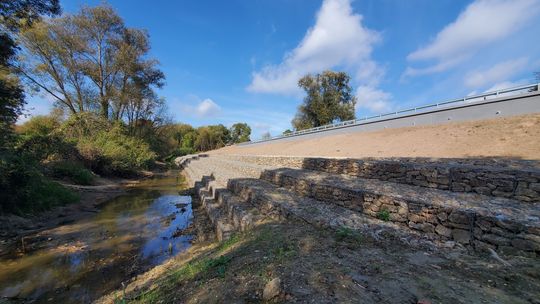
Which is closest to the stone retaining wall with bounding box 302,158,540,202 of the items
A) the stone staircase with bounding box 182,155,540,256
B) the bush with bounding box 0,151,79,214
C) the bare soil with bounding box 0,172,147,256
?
the stone staircase with bounding box 182,155,540,256

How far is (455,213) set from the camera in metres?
3.49

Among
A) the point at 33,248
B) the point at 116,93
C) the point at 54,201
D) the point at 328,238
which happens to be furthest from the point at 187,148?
the point at 328,238

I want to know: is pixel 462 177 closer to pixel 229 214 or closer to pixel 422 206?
pixel 422 206

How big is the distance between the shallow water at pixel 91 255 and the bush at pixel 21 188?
1.65 m

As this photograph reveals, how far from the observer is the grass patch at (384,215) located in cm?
434

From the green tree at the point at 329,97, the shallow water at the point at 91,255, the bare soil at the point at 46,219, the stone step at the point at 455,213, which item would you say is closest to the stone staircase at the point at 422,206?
the stone step at the point at 455,213

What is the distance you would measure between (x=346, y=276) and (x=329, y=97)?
103ft

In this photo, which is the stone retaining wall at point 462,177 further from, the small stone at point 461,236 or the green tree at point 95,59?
the green tree at point 95,59

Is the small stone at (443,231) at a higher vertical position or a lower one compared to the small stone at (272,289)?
higher

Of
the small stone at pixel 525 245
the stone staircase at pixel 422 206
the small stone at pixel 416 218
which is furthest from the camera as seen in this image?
the small stone at pixel 416 218

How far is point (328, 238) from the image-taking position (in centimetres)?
374

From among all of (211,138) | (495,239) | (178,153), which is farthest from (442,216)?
(211,138)

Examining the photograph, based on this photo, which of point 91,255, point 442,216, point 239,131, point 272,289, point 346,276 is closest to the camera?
point 272,289

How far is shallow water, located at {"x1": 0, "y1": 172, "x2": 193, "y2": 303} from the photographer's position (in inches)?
169
